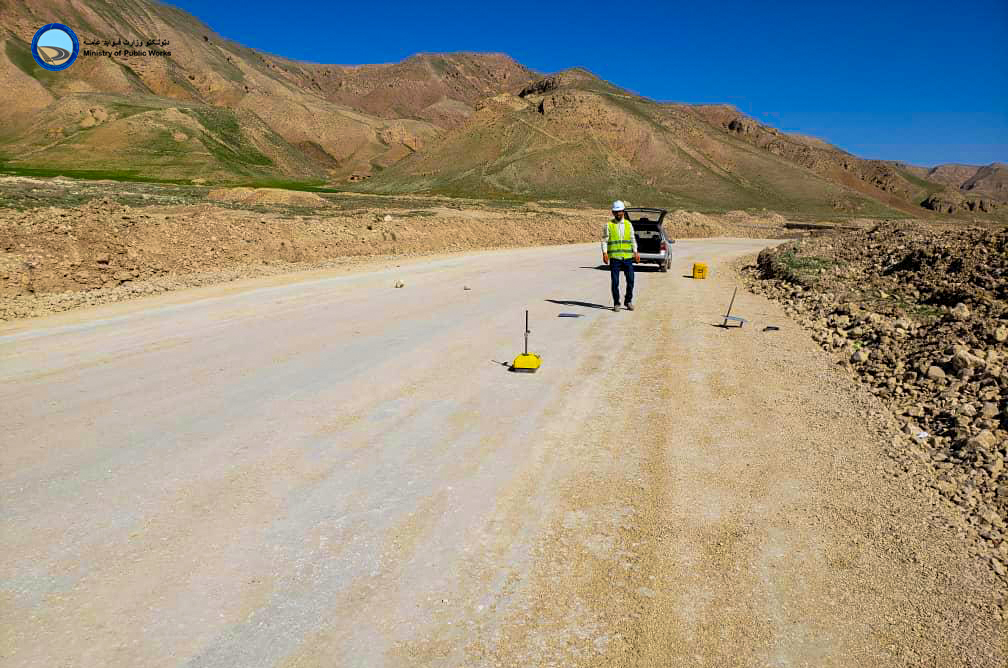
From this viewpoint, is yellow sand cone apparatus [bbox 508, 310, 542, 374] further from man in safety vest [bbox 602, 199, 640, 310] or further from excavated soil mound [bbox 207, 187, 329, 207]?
excavated soil mound [bbox 207, 187, 329, 207]

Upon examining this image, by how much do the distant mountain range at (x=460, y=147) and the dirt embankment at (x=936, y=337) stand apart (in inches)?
2477

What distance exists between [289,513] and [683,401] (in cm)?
416

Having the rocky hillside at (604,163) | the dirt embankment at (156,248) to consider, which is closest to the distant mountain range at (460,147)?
the rocky hillside at (604,163)

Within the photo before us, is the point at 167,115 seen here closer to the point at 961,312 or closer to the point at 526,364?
the point at 526,364

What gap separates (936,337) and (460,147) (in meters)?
98.2

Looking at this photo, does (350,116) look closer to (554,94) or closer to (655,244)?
(554,94)

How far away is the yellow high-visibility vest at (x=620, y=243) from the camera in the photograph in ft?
39.1

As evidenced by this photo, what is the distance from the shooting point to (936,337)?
28.1 feet

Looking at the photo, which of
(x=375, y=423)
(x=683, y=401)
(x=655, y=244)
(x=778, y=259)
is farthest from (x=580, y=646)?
(x=778, y=259)

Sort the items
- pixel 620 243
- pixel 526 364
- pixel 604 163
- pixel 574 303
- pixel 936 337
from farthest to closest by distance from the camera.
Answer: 1. pixel 604 163
2. pixel 574 303
3. pixel 620 243
4. pixel 936 337
5. pixel 526 364

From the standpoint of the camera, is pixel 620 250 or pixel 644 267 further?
pixel 644 267

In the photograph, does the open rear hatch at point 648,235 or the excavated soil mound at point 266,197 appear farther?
the excavated soil mound at point 266,197

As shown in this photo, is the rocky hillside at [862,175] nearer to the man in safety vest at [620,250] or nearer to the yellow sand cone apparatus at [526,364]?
the man in safety vest at [620,250]

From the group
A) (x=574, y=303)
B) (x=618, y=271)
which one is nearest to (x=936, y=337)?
(x=618, y=271)
